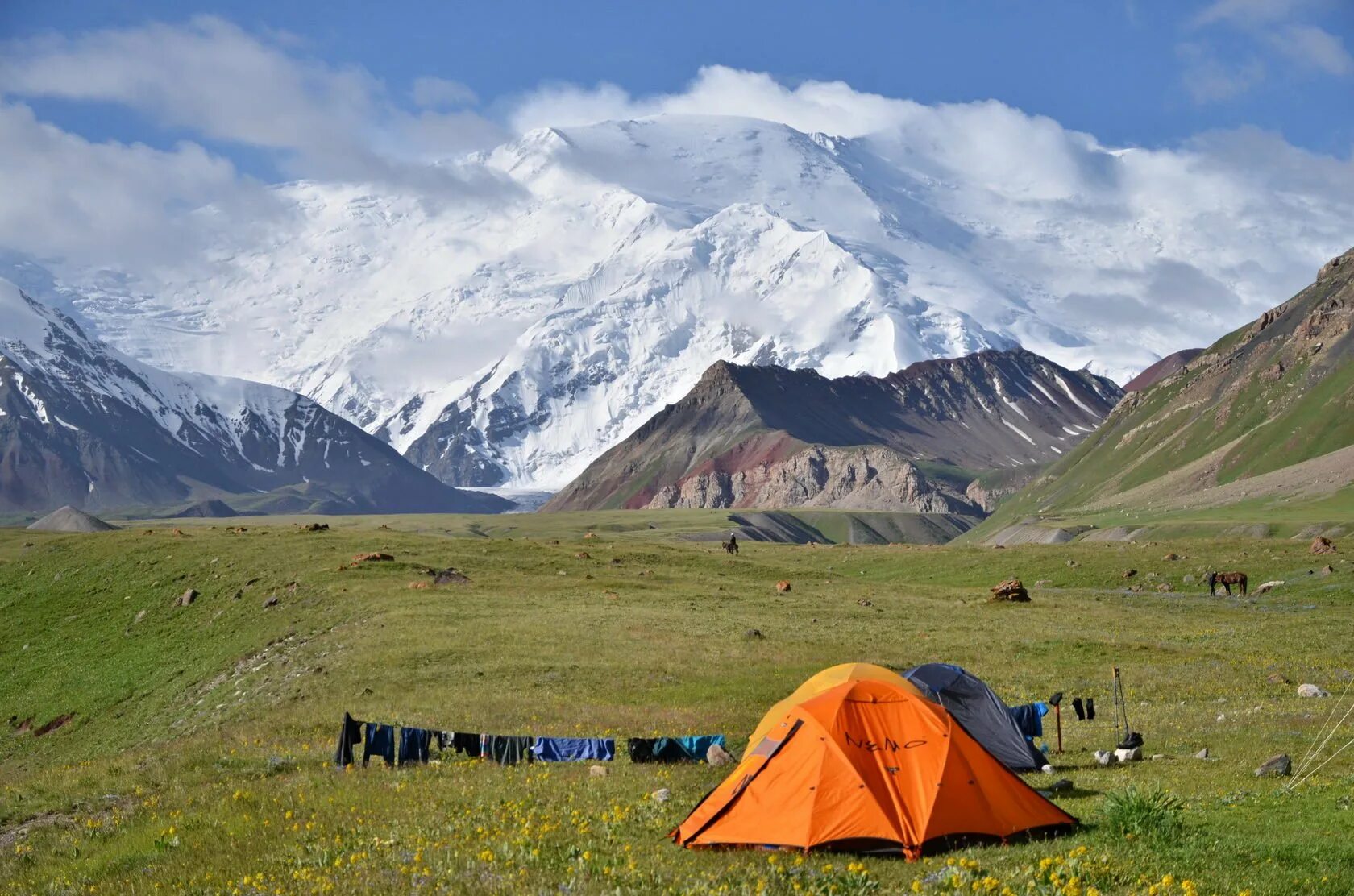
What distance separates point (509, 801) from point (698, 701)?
46.7 ft

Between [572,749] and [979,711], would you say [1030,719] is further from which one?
[572,749]

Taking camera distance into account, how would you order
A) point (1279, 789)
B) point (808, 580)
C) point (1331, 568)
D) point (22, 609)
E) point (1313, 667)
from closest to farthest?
1. point (1279, 789)
2. point (1313, 667)
3. point (22, 609)
4. point (1331, 568)
5. point (808, 580)

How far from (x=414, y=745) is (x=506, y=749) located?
200cm

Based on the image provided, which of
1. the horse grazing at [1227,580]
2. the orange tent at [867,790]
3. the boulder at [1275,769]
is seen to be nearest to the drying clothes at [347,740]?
the orange tent at [867,790]

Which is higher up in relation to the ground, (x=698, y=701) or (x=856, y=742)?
(x=856, y=742)

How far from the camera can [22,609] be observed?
62812mm

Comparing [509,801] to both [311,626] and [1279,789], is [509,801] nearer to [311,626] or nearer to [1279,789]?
[1279,789]

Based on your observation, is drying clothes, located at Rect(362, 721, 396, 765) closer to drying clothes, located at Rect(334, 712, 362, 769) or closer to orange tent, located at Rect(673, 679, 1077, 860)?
drying clothes, located at Rect(334, 712, 362, 769)

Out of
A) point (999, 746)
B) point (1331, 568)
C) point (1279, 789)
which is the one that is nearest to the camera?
point (1279, 789)

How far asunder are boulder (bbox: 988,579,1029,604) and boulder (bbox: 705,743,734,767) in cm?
4197

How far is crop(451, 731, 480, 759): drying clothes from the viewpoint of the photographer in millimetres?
25562

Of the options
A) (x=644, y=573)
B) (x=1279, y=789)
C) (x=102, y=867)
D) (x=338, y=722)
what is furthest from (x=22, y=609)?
(x=1279, y=789)

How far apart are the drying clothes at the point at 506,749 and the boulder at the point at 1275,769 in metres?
14.1

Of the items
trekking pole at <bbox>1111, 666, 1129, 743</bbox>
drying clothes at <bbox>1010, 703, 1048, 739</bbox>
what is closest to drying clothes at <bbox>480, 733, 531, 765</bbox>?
drying clothes at <bbox>1010, 703, 1048, 739</bbox>
